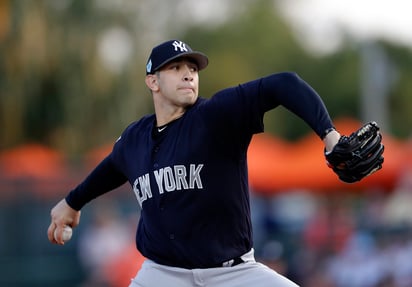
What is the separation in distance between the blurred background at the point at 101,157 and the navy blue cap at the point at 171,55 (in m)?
5.11

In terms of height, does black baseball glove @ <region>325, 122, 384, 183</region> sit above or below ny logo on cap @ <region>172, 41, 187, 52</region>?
below

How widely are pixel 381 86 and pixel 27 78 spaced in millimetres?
11644

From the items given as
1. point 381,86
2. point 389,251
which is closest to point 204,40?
point 381,86

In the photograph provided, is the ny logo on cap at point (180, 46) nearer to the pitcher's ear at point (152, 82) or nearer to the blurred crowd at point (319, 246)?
the pitcher's ear at point (152, 82)

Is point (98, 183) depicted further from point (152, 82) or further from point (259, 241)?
point (259, 241)

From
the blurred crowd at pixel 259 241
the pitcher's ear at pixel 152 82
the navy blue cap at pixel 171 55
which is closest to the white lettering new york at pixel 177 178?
the pitcher's ear at pixel 152 82

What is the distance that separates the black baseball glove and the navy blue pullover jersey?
654 mm

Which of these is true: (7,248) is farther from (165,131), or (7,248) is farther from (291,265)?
(165,131)

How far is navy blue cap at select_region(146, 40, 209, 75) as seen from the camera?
5.80 m

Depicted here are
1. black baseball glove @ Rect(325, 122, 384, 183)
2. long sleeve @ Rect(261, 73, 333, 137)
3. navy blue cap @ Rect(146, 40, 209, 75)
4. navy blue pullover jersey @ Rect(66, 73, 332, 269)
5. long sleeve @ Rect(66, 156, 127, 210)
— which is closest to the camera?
black baseball glove @ Rect(325, 122, 384, 183)

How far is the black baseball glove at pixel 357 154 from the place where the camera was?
482cm

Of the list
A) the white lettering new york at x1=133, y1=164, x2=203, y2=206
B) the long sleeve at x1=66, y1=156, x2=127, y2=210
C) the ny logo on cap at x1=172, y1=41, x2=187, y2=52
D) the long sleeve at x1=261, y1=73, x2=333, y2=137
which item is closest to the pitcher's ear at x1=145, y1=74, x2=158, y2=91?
the ny logo on cap at x1=172, y1=41, x2=187, y2=52

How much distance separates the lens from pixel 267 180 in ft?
55.6

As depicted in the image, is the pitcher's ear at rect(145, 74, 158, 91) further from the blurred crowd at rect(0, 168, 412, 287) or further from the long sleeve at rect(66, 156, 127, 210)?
the blurred crowd at rect(0, 168, 412, 287)
